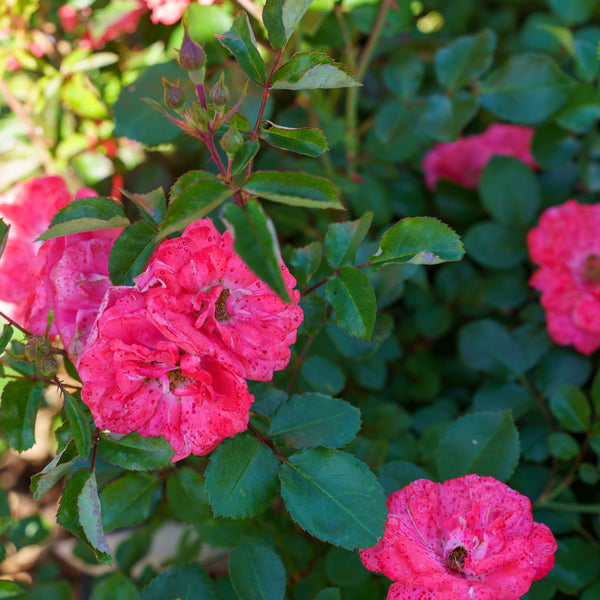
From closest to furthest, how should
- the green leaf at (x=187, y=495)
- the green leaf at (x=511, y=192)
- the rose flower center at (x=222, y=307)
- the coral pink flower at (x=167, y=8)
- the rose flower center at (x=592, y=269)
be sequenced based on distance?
the rose flower center at (x=222, y=307) < the green leaf at (x=187, y=495) < the coral pink flower at (x=167, y=8) < the rose flower center at (x=592, y=269) < the green leaf at (x=511, y=192)

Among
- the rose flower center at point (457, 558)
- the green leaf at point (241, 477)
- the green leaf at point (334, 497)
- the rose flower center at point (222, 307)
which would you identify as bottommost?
the rose flower center at point (457, 558)

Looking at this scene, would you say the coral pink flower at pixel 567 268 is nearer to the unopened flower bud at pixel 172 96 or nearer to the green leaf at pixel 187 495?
the green leaf at pixel 187 495

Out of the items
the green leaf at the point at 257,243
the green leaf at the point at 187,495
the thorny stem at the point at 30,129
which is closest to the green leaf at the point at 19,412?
the green leaf at the point at 187,495

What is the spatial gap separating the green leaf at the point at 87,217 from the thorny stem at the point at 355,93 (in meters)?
0.78

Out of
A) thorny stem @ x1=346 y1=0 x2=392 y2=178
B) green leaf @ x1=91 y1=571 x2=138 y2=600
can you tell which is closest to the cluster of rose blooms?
green leaf @ x1=91 y1=571 x2=138 y2=600

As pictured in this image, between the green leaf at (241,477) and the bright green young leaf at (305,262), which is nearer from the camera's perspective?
the green leaf at (241,477)

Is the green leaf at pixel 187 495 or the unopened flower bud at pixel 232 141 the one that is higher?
the unopened flower bud at pixel 232 141

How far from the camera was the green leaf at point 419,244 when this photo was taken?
75 cm

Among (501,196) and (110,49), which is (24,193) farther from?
(501,196)

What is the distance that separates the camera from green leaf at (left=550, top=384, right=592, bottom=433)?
1145 millimetres

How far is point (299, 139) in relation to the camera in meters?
0.75

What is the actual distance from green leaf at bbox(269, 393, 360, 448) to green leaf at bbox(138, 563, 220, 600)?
0.99ft

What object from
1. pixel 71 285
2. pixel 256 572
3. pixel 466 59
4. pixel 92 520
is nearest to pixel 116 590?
pixel 256 572

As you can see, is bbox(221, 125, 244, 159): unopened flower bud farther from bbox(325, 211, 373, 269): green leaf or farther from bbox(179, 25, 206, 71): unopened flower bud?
bbox(325, 211, 373, 269): green leaf
